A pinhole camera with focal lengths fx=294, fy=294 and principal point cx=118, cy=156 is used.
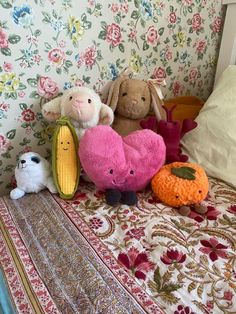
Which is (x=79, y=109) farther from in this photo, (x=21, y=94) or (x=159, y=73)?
(x=159, y=73)

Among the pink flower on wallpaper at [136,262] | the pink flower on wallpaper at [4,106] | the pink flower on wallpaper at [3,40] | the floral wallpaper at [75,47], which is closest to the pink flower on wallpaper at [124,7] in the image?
the floral wallpaper at [75,47]

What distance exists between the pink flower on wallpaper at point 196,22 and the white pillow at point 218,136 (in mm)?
293

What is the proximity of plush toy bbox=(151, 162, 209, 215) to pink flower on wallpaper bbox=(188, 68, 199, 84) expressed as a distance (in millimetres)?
657

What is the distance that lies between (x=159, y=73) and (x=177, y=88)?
151 millimetres

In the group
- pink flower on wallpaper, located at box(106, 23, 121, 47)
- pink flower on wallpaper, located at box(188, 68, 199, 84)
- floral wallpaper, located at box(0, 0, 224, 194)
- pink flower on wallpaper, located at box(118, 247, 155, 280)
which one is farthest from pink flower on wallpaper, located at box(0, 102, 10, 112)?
pink flower on wallpaper, located at box(188, 68, 199, 84)

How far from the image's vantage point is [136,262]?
76 centimetres

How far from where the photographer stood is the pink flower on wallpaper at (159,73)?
4.48ft

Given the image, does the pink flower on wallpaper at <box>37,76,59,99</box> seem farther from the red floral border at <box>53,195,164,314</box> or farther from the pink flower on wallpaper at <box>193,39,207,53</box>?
the pink flower on wallpaper at <box>193,39,207,53</box>

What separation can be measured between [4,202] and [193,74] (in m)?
1.08

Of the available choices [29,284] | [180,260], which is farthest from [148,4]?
[29,284]

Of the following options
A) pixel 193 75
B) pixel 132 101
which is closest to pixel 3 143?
pixel 132 101

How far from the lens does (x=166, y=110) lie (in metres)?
1.23

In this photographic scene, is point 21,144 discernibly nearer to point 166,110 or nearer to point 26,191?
point 26,191

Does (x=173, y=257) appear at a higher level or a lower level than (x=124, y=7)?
lower
